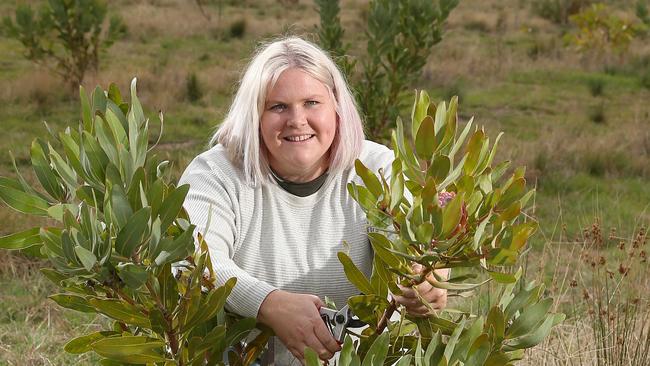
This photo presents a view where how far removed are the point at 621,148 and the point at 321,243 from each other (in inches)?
226

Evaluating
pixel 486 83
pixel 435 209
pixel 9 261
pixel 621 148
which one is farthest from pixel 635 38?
pixel 435 209

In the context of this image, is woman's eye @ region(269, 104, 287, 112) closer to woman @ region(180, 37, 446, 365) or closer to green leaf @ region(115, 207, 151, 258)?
woman @ region(180, 37, 446, 365)

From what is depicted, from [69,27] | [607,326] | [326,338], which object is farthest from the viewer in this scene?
[69,27]

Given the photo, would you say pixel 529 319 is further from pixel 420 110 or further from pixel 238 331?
pixel 238 331

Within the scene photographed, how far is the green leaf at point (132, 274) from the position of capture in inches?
59.7

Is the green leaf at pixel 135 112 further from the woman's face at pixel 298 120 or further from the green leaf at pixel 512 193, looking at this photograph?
the woman's face at pixel 298 120

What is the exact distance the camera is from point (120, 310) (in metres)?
1.67

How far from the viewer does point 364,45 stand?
12.3 m

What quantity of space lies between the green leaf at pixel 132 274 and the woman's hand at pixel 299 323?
0.44 meters

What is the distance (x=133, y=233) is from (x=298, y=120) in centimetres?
86

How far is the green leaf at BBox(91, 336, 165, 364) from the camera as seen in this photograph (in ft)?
5.47

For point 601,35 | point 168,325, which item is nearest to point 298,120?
point 168,325

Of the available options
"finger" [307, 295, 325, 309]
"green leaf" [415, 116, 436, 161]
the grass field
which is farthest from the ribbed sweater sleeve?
the grass field

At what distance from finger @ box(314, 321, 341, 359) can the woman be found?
1.41 feet
